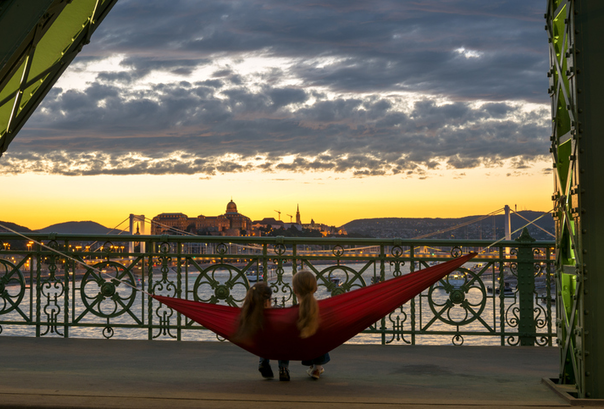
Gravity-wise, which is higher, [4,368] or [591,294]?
[591,294]

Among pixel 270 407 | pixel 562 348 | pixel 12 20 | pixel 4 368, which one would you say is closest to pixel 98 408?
pixel 270 407

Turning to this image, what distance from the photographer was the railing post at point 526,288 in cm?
547

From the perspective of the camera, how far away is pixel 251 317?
3834mm

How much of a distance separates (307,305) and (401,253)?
2.04 meters

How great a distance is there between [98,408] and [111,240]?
267cm

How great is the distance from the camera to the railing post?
547cm

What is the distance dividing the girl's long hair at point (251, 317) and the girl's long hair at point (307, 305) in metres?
0.28

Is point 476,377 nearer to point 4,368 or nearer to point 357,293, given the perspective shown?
point 357,293

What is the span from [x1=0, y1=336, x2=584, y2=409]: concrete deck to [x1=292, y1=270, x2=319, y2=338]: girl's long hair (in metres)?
0.45

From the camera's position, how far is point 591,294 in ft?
10.9

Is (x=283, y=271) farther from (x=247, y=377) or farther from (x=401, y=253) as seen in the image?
(x=247, y=377)

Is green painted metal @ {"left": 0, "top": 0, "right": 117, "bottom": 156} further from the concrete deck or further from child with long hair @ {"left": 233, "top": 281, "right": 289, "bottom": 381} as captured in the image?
child with long hair @ {"left": 233, "top": 281, "right": 289, "bottom": 381}

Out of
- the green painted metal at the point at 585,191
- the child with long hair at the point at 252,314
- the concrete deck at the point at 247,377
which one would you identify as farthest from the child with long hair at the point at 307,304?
the green painted metal at the point at 585,191

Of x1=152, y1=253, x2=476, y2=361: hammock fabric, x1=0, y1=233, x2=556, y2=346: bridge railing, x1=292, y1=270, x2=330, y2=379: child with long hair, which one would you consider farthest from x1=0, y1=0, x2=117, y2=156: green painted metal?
x1=292, y1=270, x2=330, y2=379: child with long hair
